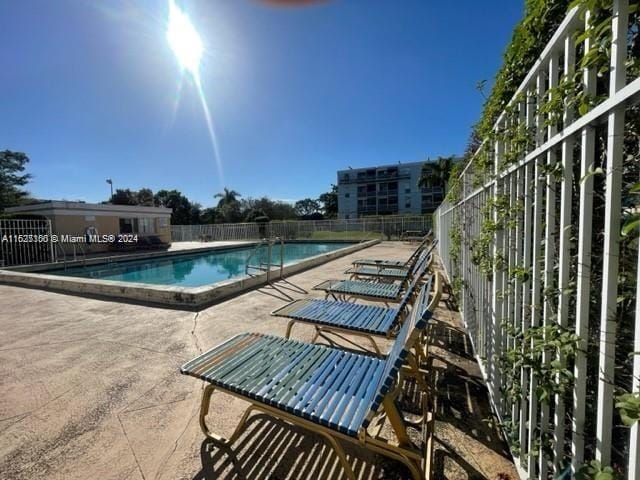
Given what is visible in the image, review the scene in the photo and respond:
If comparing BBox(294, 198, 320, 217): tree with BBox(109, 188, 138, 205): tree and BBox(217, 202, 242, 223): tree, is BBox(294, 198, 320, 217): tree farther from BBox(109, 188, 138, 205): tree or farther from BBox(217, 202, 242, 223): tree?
BBox(109, 188, 138, 205): tree

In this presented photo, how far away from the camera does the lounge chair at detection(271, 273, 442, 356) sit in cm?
223

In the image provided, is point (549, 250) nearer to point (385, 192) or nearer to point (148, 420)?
point (148, 420)

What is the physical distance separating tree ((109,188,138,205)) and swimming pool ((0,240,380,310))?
30.4 m

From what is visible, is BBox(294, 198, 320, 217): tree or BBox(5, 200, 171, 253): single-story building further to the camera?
BBox(294, 198, 320, 217): tree

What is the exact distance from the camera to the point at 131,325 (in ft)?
11.8

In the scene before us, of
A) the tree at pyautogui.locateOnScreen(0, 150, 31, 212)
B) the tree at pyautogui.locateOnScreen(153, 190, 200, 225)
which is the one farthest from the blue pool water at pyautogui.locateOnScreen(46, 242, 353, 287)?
the tree at pyautogui.locateOnScreen(153, 190, 200, 225)

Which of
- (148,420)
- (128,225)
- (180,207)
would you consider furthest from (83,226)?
(180,207)

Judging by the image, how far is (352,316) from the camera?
8.24 ft

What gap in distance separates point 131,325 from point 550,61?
4582mm

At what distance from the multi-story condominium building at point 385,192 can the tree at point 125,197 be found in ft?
101

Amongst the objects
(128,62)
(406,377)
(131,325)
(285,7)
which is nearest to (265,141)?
(128,62)

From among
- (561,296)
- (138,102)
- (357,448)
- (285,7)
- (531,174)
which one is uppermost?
(138,102)

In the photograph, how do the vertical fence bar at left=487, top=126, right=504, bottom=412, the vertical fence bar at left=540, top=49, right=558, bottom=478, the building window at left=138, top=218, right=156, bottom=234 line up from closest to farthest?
the vertical fence bar at left=540, top=49, right=558, bottom=478
the vertical fence bar at left=487, top=126, right=504, bottom=412
the building window at left=138, top=218, right=156, bottom=234

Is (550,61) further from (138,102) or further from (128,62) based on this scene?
(138,102)
